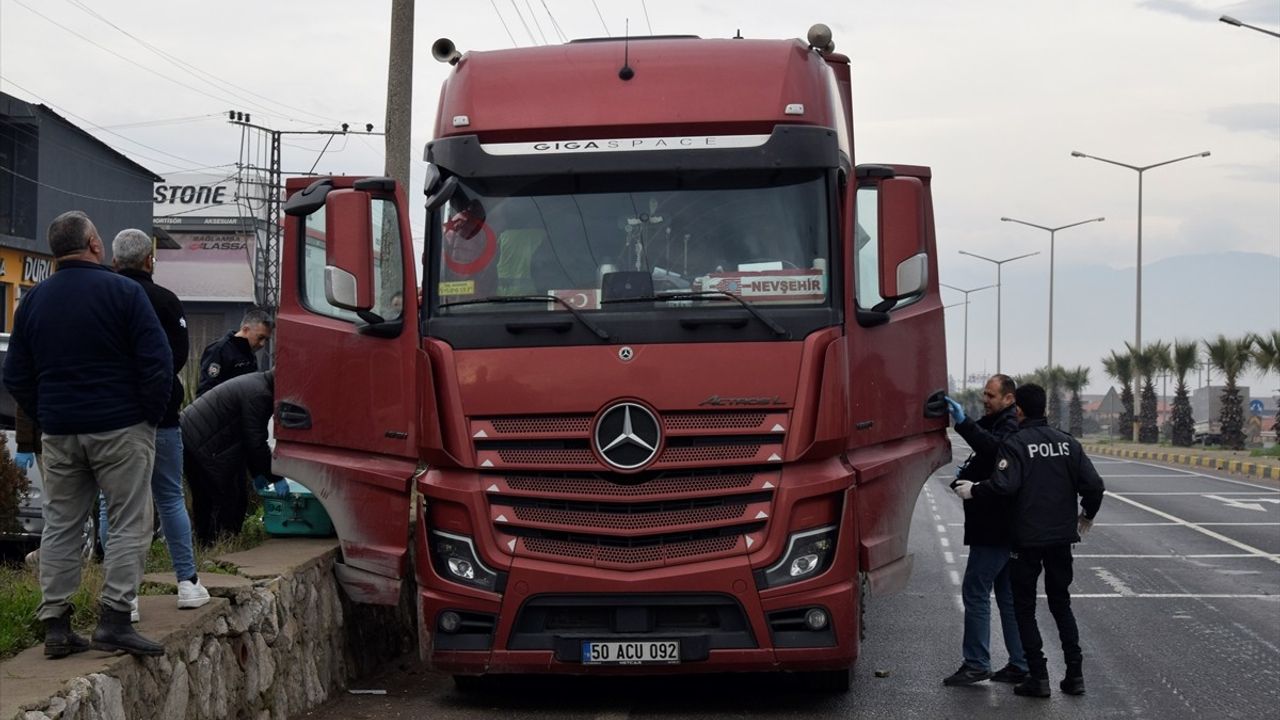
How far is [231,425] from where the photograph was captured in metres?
10.3

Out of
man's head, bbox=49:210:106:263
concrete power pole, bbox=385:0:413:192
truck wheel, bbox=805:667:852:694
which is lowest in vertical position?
truck wheel, bbox=805:667:852:694

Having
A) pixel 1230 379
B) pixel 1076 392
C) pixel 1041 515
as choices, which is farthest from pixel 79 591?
pixel 1076 392

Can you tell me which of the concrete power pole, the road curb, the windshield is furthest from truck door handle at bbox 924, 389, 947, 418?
the road curb

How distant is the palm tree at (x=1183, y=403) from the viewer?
185 ft

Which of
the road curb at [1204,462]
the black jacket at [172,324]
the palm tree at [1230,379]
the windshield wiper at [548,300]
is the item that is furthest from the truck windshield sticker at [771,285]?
the palm tree at [1230,379]

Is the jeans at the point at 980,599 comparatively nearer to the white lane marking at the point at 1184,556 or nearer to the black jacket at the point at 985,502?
the black jacket at the point at 985,502

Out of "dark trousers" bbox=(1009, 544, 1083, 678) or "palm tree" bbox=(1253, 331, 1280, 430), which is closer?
"dark trousers" bbox=(1009, 544, 1083, 678)

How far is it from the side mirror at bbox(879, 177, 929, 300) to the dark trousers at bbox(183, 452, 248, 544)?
4.53 m

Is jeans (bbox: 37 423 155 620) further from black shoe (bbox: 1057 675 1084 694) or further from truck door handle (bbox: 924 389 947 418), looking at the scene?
black shoe (bbox: 1057 675 1084 694)

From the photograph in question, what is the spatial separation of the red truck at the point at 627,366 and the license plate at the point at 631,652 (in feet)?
0.05

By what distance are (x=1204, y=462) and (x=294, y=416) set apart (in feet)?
127

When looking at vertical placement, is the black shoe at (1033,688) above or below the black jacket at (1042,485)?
below

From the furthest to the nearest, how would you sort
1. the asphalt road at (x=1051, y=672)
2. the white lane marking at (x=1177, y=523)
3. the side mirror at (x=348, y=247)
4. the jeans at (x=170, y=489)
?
1. the white lane marking at (x=1177, y=523)
2. the asphalt road at (x=1051, y=672)
3. the side mirror at (x=348, y=247)
4. the jeans at (x=170, y=489)

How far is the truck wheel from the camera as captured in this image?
8.85 meters
